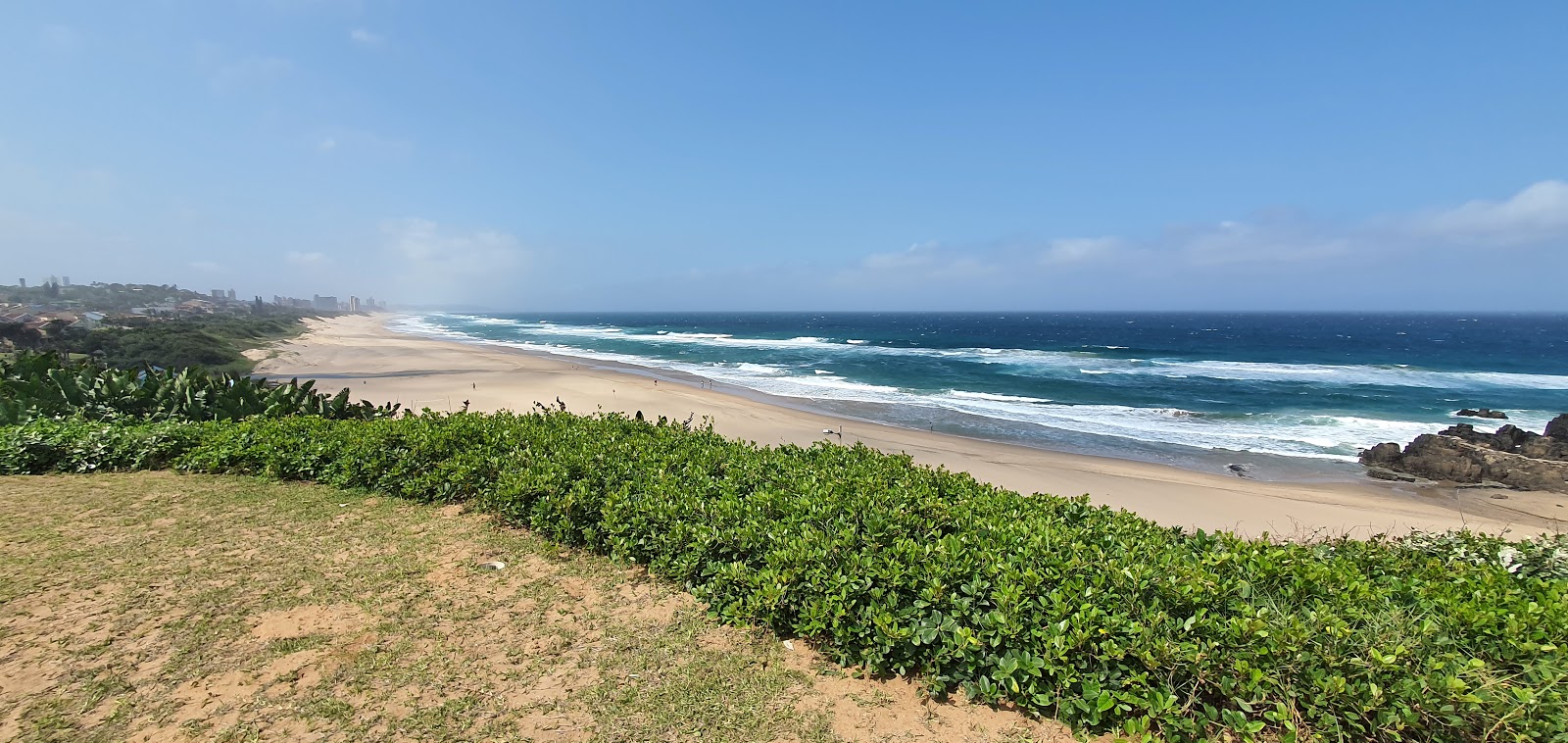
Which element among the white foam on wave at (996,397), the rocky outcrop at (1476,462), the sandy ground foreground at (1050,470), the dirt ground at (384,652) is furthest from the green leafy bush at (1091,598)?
the white foam on wave at (996,397)

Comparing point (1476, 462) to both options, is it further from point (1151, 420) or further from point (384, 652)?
point (384, 652)

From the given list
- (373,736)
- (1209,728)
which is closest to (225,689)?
(373,736)

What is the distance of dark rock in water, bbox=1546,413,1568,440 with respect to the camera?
18422mm

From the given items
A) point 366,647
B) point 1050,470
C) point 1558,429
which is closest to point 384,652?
point 366,647

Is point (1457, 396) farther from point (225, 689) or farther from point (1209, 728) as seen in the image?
point (225, 689)

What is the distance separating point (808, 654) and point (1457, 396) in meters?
41.8

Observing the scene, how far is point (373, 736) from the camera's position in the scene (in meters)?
2.71

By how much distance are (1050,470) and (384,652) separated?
14.2m

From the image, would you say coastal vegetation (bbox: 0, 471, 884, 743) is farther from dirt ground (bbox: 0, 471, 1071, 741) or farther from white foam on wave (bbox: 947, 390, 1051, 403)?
white foam on wave (bbox: 947, 390, 1051, 403)

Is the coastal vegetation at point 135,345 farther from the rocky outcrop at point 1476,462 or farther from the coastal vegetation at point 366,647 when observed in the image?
the rocky outcrop at point 1476,462

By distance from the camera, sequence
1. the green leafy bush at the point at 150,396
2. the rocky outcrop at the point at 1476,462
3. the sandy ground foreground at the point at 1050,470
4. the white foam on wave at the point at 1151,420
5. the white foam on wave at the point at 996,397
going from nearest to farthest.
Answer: the green leafy bush at the point at 150,396 < the sandy ground foreground at the point at 1050,470 < the rocky outcrop at the point at 1476,462 < the white foam on wave at the point at 1151,420 < the white foam on wave at the point at 996,397

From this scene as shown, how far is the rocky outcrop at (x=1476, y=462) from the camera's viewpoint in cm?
1540

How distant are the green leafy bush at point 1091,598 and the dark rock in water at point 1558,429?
79.0 feet

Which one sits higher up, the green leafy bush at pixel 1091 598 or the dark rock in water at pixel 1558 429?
the green leafy bush at pixel 1091 598
